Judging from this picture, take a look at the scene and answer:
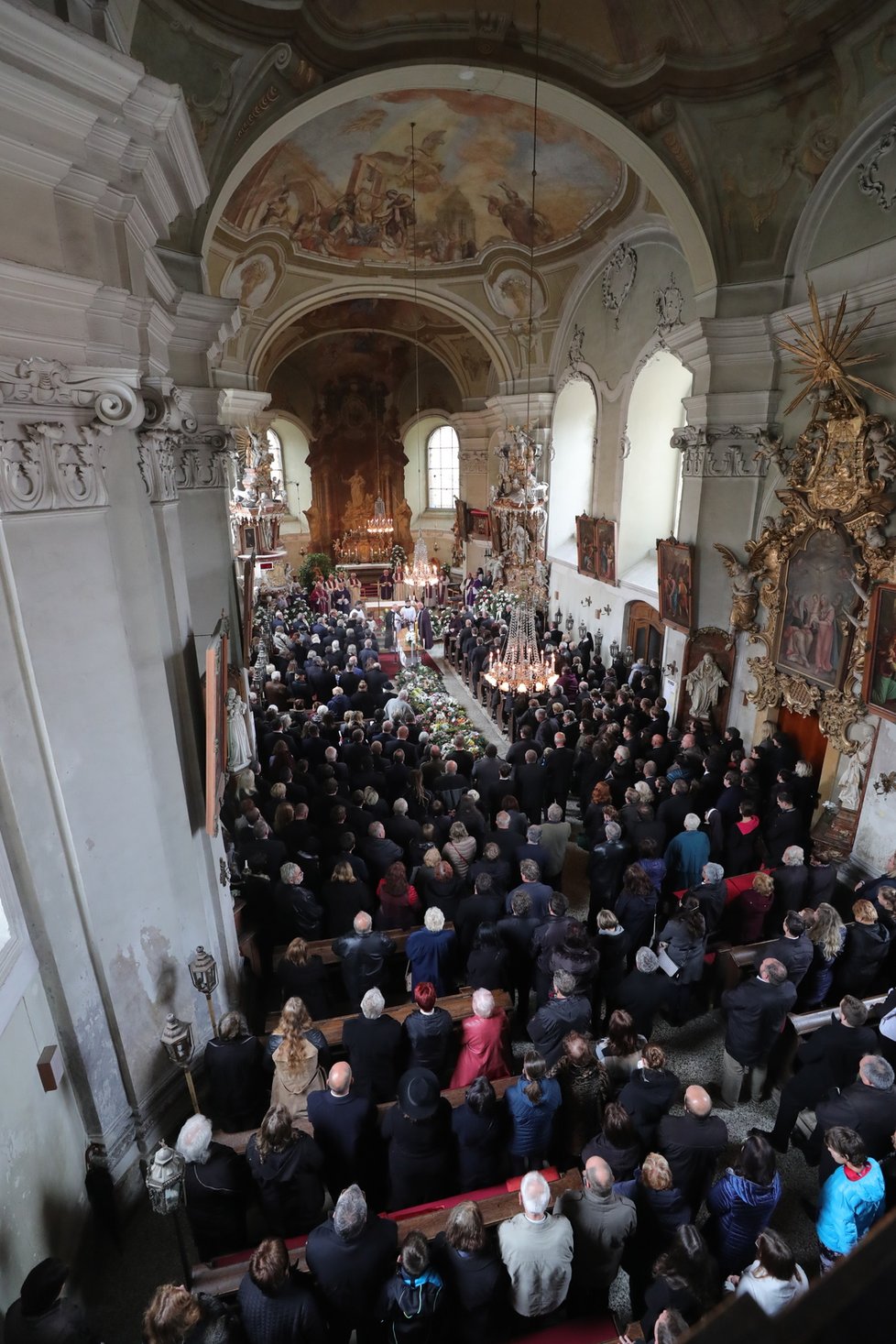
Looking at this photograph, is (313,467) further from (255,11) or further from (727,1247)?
(727,1247)

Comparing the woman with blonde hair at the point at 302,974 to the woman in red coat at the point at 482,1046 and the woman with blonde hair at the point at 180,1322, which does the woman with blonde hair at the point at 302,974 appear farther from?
the woman with blonde hair at the point at 180,1322

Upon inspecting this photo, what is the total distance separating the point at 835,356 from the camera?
780 centimetres

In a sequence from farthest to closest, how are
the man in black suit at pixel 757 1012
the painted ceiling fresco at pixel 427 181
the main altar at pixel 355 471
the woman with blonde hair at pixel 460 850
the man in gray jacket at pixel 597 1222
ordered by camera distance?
the main altar at pixel 355 471
the painted ceiling fresco at pixel 427 181
the woman with blonde hair at pixel 460 850
the man in black suit at pixel 757 1012
the man in gray jacket at pixel 597 1222

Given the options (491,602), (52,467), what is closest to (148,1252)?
(52,467)

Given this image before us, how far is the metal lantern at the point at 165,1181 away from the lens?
3.38 metres

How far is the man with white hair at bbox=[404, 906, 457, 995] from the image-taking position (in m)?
5.25

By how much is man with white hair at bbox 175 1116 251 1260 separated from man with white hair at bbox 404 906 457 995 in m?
1.76

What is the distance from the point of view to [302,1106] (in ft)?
14.2

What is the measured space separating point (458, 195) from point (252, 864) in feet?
43.5

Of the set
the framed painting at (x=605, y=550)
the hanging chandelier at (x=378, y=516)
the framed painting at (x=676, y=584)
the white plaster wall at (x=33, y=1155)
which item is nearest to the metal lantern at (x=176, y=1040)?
the white plaster wall at (x=33, y=1155)

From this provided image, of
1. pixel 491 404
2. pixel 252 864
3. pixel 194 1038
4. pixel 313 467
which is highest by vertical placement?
pixel 491 404

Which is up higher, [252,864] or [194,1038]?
[252,864]

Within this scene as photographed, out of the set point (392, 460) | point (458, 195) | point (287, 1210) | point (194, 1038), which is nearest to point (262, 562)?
point (458, 195)

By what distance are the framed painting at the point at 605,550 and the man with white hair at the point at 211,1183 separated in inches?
490
